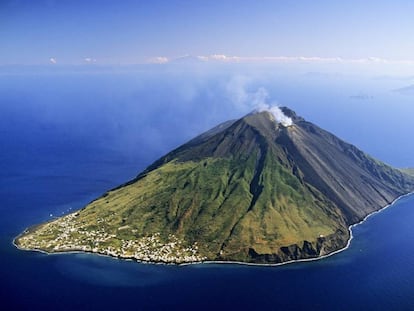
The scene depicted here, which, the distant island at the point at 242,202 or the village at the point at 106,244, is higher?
the distant island at the point at 242,202

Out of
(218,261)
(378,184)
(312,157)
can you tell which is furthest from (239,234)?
(378,184)

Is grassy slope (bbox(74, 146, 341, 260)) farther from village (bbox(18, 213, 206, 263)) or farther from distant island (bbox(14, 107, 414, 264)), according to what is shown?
village (bbox(18, 213, 206, 263))

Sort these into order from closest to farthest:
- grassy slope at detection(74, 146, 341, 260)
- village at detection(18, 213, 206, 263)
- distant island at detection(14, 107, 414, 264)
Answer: village at detection(18, 213, 206, 263)
distant island at detection(14, 107, 414, 264)
grassy slope at detection(74, 146, 341, 260)

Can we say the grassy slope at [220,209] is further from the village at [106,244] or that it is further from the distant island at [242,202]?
the village at [106,244]

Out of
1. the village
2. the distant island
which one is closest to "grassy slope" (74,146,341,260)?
the distant island

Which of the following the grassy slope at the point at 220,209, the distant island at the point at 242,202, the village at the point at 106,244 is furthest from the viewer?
the grassy slope at the point at 220,209

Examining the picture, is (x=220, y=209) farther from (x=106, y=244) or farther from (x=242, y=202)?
(x=106, y=244)

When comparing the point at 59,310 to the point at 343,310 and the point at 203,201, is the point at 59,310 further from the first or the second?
the point at 203,201

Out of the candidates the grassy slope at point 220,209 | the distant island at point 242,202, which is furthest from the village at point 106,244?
the grassy slope at point 220,209

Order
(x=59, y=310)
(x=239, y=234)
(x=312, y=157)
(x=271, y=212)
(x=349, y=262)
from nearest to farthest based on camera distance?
1. (x=59, y=310)
2. (x=349, y=262)
3. (x=239, y=234)
4. (x=271, y=212)
5. (x=312, y=157)
